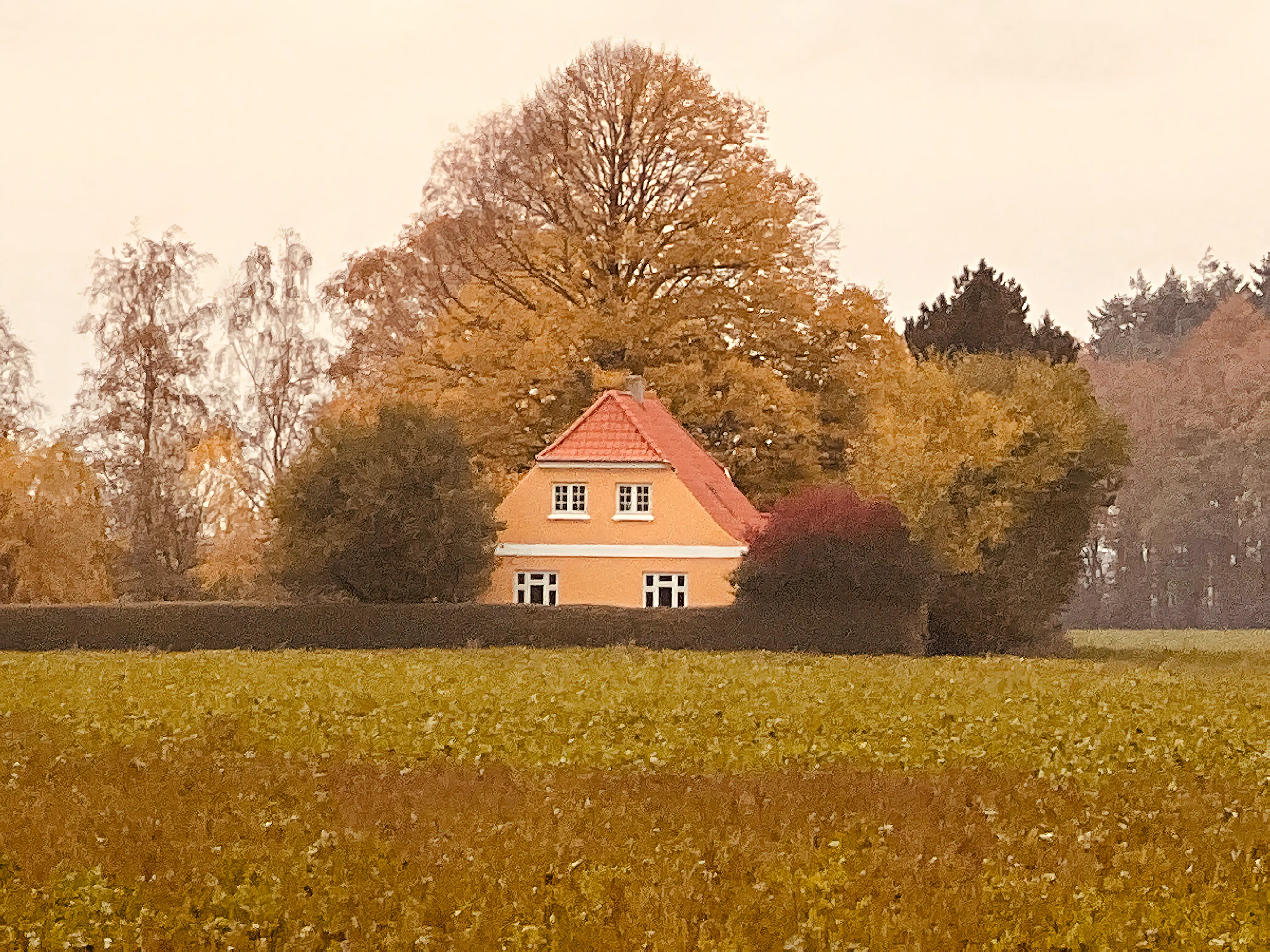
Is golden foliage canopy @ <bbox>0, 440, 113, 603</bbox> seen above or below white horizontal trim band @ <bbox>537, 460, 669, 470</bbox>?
below

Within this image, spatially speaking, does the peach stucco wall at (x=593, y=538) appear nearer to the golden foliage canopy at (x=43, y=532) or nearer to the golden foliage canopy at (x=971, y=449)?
the golden foliage canopy at (x=971, y=449)

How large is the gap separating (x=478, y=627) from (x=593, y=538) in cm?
891

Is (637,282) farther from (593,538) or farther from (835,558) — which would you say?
(835,558)

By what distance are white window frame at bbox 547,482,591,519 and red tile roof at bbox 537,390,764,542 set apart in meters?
0.78

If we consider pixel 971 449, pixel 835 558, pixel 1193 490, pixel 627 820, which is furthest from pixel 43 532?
pixel 1193 490

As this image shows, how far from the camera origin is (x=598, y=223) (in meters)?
58.8

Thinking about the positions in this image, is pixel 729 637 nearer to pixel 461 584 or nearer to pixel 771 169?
pixel 461 584

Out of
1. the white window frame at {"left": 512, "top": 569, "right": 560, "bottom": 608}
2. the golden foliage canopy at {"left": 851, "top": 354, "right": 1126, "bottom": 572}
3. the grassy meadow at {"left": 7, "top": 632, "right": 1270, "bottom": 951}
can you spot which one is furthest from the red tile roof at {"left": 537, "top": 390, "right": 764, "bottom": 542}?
the grassy meadow at {"left": 7, "top": 632, "right": 1270, "bottom": 951}

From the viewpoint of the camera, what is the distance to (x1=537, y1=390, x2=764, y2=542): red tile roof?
178 ft

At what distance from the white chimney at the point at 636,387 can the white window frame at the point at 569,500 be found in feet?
9.79

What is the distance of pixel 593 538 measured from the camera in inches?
2200

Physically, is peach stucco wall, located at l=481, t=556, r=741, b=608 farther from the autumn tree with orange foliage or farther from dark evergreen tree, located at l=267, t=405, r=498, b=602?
dark evergreen tree, located at l=267, t=405, r=498, b=602

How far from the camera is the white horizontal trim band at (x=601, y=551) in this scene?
5525cm

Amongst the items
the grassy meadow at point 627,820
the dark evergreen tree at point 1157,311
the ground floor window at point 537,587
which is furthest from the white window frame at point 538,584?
the dark evergreen tree at point 1157,311
